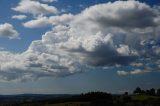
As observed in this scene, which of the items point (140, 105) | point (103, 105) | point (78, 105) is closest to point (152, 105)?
point (140, 105)

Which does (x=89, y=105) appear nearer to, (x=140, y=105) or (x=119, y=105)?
(x=119, y=105)

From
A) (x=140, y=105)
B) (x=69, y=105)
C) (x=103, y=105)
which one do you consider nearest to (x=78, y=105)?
(x=69, y=105)

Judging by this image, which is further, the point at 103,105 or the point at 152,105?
the point at 103,105

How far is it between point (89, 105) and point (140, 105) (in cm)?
3410

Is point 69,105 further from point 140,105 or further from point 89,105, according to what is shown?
point 140,105

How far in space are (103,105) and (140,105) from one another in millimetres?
23951

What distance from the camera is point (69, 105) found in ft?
616

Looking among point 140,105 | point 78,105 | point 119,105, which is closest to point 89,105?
point 78,105

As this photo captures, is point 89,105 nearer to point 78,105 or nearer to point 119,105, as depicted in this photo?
point 78,105

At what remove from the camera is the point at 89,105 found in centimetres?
18800

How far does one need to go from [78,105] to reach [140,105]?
41.0 m

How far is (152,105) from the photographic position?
609 feet

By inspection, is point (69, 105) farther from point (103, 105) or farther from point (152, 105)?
point (152, 105)

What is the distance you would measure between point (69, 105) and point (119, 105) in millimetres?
32378
